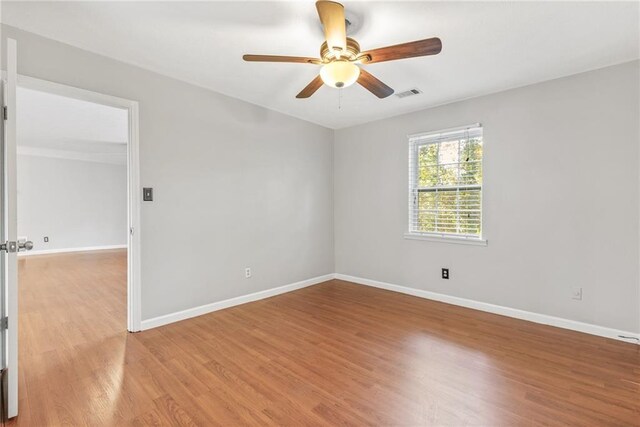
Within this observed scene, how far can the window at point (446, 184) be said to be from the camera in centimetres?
345

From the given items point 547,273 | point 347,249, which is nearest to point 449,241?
point 547,273

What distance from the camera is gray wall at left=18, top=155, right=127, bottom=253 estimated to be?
7.21 m

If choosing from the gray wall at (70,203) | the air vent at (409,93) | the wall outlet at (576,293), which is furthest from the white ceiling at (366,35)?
the gray wall at (70,203)

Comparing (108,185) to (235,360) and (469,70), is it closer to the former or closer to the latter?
(235,360)

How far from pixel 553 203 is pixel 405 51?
2268 mm

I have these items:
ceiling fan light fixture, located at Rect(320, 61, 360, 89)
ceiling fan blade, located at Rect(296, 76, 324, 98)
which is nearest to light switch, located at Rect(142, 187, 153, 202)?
ceiling fan blade, located at Rect(296, 76, 324, 98)

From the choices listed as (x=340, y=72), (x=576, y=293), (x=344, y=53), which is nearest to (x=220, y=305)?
(x=340, y=72)

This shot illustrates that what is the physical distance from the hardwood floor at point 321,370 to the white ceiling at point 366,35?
244 cm

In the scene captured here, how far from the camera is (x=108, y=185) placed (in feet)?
28.1

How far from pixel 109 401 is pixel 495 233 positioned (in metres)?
3.65

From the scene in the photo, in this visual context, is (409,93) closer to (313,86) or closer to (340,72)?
(313,86)

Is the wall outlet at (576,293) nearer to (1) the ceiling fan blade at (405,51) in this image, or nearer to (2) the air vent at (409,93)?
(2) the air vent at (409,93)

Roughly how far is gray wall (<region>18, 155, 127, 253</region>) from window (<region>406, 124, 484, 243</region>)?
8.60m

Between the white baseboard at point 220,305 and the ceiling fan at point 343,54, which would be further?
the white baseboard at point 220,305
